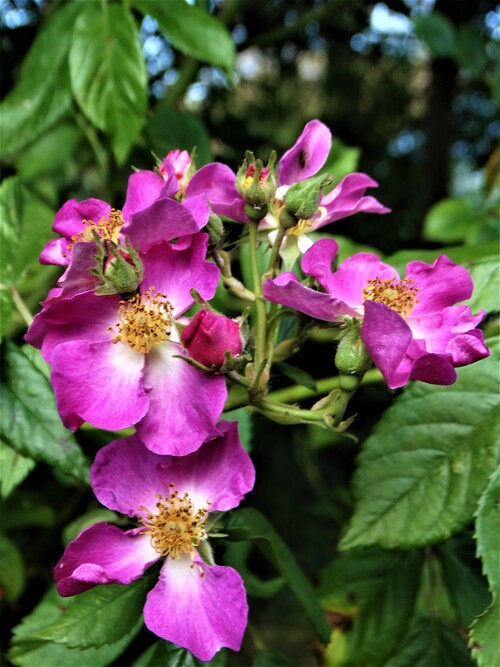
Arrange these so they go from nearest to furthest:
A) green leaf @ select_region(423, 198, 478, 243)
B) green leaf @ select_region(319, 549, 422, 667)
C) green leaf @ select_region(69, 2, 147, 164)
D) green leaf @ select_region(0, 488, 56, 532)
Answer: green leaf @ select_region(319, 549, 422, 667) → green leaf @ select_region(69, 2, 147, 164) → green leaf @ select_region(0, 488, 56, 532) → green leaf @ select_region(423, 198, 478, 243)

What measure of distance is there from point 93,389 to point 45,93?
0.63m

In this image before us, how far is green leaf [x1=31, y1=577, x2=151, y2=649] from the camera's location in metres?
0.61

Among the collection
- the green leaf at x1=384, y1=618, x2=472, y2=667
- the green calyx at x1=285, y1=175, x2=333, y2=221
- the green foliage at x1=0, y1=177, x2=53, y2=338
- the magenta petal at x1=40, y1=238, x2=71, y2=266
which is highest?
the green calyx at x1=285, y1=175, x2=333, y2=221

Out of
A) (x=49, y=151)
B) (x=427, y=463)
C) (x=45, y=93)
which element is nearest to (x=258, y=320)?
(x=427, y=463)

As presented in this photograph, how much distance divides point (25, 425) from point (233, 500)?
253mm

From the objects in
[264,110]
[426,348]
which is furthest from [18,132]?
[264,110]

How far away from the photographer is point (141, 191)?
606mm

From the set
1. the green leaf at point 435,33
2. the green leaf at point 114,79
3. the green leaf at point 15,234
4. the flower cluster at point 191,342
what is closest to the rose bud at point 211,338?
the flower cluster at point 191,342

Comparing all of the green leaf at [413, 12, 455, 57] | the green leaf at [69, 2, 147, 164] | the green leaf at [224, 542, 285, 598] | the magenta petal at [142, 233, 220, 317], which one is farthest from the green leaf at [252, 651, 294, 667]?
the green leaf at [413, 12, 455, 57]

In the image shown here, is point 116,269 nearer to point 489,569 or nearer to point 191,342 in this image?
point 191,342

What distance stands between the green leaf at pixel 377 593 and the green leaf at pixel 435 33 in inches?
40.0

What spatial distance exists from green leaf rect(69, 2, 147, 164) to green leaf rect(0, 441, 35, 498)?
0.39 meters

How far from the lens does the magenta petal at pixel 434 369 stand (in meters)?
0.54

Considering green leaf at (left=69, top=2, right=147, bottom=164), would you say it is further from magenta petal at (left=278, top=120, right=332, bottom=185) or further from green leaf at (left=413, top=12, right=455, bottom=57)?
green leaf at (left=413, top=12, right=455, bottom=57)
